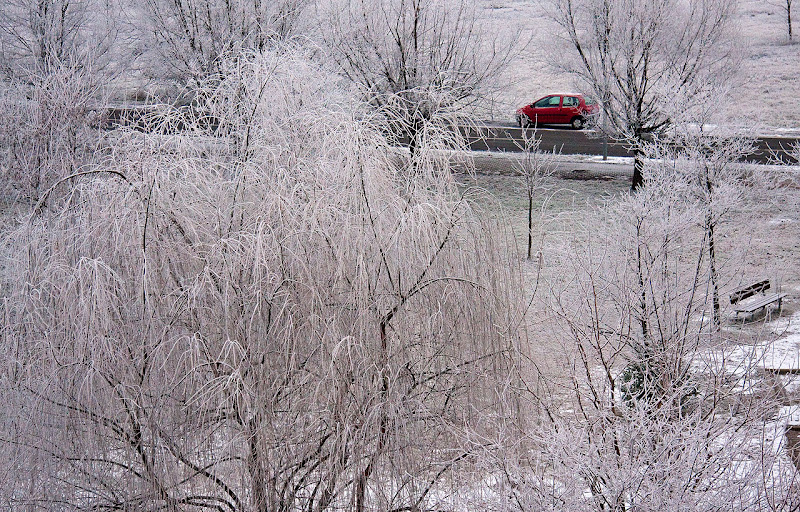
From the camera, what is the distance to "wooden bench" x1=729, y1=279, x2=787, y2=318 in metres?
15.8

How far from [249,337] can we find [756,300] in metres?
12.3

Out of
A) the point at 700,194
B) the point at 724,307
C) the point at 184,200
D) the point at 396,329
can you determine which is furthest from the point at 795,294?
the point at 184,200

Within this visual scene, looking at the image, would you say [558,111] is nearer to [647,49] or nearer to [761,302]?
[647,49]

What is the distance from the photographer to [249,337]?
738cm

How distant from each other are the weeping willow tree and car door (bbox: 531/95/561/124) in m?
23.1

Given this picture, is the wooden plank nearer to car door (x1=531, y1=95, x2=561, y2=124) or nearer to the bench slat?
the bench slat

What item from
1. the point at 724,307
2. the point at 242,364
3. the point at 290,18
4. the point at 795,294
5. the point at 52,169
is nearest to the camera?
the point at 242,364

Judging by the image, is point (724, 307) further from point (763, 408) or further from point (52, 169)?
point (52, 169)

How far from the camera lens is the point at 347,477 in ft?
25.9

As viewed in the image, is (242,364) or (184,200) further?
(184,200)

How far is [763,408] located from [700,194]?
347 inches

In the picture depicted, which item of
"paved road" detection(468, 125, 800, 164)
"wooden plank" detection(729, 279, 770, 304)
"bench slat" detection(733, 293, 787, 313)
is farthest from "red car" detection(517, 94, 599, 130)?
"bench slat" detection(733, 293, 787, 313)

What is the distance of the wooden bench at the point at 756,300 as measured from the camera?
15.8 m

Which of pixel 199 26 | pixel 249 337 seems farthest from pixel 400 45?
pixel 249 337
